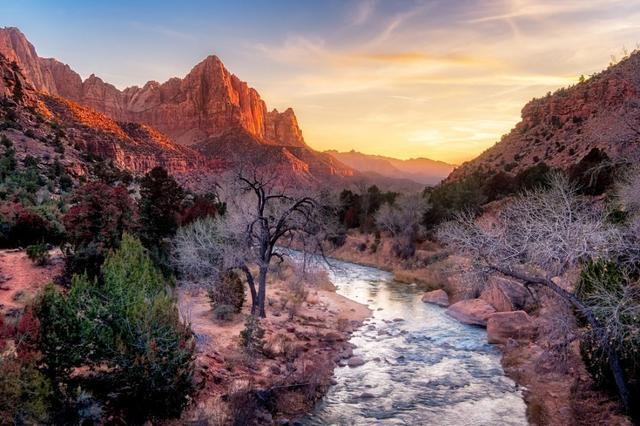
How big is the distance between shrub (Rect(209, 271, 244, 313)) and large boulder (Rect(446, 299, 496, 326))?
11.0 meters

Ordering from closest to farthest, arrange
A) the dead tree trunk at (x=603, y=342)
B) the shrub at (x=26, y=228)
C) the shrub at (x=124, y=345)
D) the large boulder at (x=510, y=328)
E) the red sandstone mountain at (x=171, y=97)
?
the shrub at (x=124, y=345) → the dead tree trunk at (x=603, y=342) → the shrub at (x=26, y=228) → the large boulder at (x=510, y=328) → the red sandstone mountain at (x=171, y=97)

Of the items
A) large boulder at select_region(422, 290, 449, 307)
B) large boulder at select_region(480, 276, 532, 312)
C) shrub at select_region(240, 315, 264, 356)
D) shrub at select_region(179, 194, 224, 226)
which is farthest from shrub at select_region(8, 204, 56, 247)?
large boulder at select_region(480, 276, 532, 312)

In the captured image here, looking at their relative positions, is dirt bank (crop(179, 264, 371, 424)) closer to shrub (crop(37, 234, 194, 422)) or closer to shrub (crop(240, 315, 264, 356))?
shrub (crop(240, 315, 264, 356))

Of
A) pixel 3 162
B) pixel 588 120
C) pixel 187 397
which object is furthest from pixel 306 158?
pixel 187 397

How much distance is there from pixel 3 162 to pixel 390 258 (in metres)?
30.4

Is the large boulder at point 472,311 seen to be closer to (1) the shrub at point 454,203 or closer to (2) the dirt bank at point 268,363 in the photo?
(2) the dirt bank at point 268,363

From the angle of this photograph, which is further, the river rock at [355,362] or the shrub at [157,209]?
the shrub at [157,209]

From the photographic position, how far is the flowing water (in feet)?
38.7

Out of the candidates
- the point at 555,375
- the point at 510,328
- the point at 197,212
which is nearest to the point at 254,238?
the point at 197,212

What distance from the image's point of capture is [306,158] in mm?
113688

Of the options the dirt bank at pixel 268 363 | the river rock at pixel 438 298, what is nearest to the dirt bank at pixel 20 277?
the dirt bank at pixel 268 363

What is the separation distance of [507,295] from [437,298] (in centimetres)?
495

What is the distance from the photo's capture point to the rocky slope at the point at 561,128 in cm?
5016

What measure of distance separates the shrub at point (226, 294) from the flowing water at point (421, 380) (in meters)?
4.95
